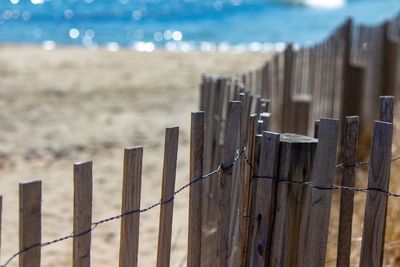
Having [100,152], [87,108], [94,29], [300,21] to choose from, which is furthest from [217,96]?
[300,21]

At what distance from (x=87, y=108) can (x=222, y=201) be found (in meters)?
7.67

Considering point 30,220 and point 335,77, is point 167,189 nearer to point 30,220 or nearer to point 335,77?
point 30,220

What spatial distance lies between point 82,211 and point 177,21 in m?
24.7

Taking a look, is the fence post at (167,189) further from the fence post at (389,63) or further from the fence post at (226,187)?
the fence post at (389,63)

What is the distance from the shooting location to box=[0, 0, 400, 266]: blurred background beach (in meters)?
6.10

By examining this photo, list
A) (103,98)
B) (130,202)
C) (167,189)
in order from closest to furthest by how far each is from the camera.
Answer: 1. (130,202)
2. (167,189)
3. (103,98)

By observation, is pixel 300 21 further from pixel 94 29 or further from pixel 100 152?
pixel 100 152

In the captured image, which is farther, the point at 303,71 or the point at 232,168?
the point at 303,71

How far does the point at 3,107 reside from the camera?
10.1 metres

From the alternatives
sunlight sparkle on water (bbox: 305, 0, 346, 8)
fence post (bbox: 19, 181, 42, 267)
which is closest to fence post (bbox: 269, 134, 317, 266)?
fence post (bbox: 19, 181, 42, 267)

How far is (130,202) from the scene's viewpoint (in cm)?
244

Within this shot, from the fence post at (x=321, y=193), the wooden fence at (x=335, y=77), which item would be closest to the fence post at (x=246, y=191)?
the fence post at (x=321, y=193)

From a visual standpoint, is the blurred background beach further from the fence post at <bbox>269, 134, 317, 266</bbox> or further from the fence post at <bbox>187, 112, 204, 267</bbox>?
the fence post at <bbox>269, 134, 317, 266</bbox>

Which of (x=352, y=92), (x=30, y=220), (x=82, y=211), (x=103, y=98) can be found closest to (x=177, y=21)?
(x=103, y=98)
